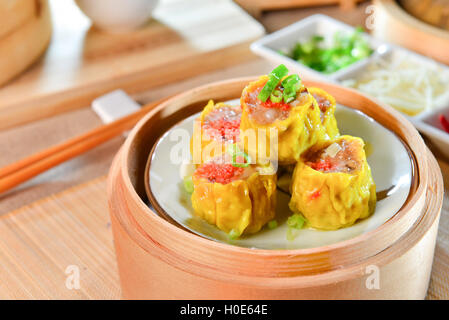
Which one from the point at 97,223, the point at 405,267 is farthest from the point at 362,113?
the point at 97,223

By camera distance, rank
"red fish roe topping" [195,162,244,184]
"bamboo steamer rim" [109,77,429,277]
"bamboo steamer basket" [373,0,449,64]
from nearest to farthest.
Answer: "bamboo steamer rim" [109,77,429,277] → "red fish roe topping" [195,162,244,184] → "bamboo steamer basket" [373,0,449,64]

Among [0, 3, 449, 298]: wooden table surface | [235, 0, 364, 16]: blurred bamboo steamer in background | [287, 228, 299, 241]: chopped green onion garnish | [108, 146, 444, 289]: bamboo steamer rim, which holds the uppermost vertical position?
[108, 146, 444, 289]: bamboo steamer rim

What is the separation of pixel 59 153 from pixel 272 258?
0.92 m

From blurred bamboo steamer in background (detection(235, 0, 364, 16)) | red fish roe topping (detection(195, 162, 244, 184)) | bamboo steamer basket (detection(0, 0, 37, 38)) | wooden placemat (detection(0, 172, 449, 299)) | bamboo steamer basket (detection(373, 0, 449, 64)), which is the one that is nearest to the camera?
red fish roe topping (detection(195, 162, 244, 184))

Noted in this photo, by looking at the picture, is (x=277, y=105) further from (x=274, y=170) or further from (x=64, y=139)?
(x=64, y=139)

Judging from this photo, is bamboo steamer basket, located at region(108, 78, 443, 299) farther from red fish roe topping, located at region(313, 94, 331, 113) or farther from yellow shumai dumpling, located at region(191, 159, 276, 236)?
red fish roe topping, located at region(313, 94, 331, 113)

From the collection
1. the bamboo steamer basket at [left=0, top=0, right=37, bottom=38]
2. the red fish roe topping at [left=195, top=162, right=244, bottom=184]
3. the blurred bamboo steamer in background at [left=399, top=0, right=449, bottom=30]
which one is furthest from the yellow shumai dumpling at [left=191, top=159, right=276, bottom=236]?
the blurred bamboo steamer in background at [left=399, top=0, right=449, bottom=30]

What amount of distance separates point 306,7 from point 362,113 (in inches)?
60.1

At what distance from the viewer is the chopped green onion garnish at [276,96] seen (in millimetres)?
1063

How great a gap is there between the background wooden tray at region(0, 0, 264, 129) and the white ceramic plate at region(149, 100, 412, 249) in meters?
0.80

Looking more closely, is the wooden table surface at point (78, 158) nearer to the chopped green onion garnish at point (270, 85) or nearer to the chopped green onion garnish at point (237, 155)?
the chopped green onion garnish at point (237, 155)

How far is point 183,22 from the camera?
2371 mm

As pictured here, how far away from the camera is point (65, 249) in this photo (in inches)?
56.7

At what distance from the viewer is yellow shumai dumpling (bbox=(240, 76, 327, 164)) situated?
106 centimetres
